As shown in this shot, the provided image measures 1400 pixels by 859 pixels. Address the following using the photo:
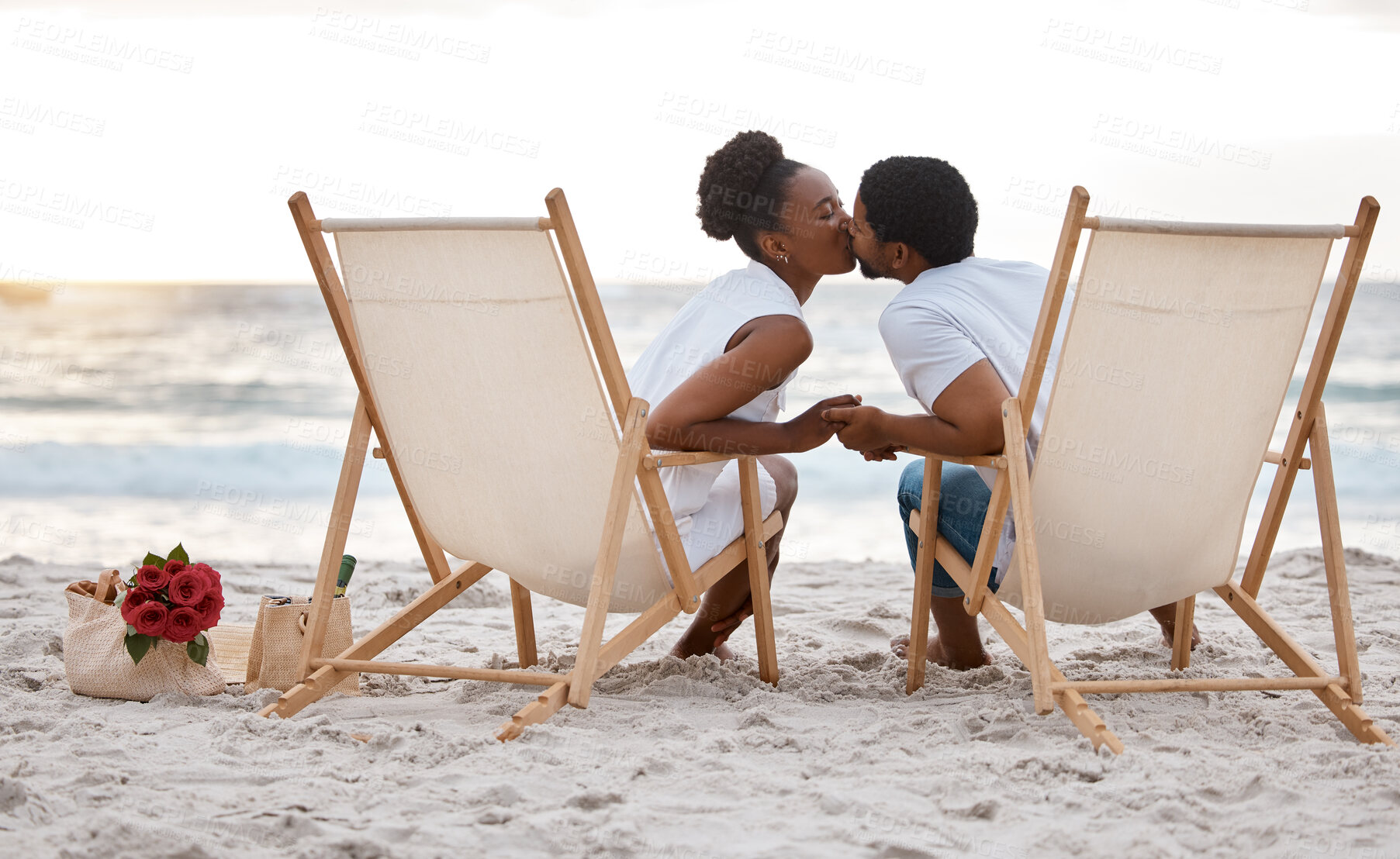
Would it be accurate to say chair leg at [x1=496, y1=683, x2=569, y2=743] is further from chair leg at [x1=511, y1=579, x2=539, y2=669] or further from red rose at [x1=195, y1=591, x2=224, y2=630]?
red rose at [x1=195, y1=591, x2=224, y2=630]

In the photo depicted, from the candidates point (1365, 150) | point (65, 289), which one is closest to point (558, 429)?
point (1365, 150)

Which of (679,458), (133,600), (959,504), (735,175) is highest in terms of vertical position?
(735,175)

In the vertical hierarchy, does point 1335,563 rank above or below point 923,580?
above

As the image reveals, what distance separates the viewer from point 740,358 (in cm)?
251

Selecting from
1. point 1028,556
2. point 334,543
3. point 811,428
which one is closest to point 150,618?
point 334,543

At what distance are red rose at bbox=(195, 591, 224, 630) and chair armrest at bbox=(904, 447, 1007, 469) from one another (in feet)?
5.55

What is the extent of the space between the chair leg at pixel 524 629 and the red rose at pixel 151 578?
0.86m

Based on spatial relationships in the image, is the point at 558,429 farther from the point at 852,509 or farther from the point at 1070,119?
the point at 1070,119

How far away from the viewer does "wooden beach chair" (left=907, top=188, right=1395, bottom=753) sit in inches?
81.0

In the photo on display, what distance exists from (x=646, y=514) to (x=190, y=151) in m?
12.7

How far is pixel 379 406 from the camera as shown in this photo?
2.46 metres

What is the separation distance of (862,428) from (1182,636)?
44.8 inches

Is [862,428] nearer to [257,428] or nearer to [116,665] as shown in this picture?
[116,665]

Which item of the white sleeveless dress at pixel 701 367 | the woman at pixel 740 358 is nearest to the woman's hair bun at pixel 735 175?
the woman at pixel 740 358
